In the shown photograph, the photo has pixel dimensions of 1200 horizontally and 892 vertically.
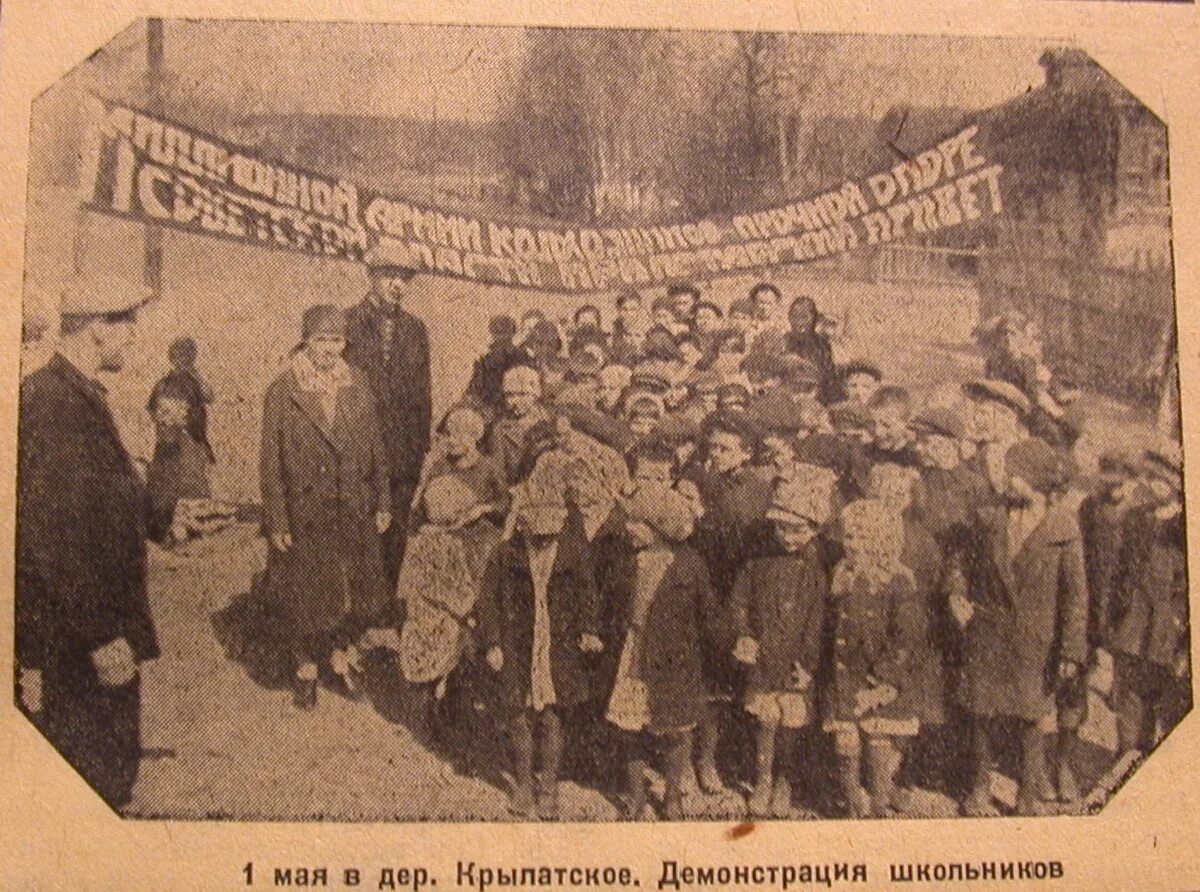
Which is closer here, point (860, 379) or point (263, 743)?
point (263, 743)

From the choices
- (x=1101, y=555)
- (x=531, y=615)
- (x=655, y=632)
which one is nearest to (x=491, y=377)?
(x=531, y=615)

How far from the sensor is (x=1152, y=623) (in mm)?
1912

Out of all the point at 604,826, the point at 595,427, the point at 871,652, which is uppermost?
the point at 595,427

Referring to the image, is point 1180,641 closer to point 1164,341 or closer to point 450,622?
point 1164,341

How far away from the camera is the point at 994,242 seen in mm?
1972

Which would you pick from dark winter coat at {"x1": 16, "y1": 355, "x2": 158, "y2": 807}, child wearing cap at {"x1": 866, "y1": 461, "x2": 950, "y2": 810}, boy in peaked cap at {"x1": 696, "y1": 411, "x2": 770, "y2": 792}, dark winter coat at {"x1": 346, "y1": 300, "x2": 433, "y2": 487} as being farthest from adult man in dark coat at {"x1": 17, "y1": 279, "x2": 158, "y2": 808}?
child wearing cap at {"x1": 866, "y1": 461, "x2": 950, "y2": 810}

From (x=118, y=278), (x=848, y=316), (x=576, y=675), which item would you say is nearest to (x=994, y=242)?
(x=848, y=316)

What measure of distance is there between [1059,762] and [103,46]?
2.03 meters

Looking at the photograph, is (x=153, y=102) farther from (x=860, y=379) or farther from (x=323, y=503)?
(x=860, y=379)

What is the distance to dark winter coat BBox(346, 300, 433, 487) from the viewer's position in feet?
6.27

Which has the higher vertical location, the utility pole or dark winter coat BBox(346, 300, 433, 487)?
the utility pole

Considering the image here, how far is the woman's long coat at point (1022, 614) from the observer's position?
1890mm

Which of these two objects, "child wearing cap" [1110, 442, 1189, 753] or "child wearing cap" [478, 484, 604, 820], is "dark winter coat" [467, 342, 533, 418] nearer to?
"child wearing cap" [478, 484, 604, 820]

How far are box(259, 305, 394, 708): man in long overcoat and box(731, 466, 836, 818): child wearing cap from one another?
2.01 feet
